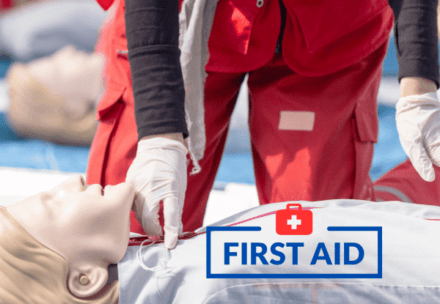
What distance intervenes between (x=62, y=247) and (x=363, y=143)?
0.78m

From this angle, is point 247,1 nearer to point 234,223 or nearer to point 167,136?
point 167,136

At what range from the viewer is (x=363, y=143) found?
1.10 meters

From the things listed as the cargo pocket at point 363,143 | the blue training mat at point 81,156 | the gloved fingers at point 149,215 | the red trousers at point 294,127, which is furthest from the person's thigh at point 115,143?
the blue training mat at point 81,156

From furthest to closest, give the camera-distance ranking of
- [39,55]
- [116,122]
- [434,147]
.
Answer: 1. [39,55]
2. [116,122]
3. [434,147]

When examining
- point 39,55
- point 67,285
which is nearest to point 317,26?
point 67,285

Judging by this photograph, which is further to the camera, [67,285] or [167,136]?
[167,136]

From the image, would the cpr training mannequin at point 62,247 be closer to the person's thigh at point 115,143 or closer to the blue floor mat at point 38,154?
the person's thigh at point 115,143

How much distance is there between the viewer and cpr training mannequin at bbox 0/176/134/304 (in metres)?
0.62

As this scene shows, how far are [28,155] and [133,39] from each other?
2.03m

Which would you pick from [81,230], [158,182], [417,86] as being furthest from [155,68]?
[417,86]

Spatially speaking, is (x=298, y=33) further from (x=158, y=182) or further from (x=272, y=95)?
(x=158, y=182)

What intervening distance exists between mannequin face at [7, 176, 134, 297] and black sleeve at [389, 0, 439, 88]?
0.70 m

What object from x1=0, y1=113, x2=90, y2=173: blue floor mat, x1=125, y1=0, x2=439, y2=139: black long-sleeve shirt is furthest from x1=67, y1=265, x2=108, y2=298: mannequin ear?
x1=0, y1=113, x2=90, y2=173: blue floor mat

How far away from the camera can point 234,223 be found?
75 cm
